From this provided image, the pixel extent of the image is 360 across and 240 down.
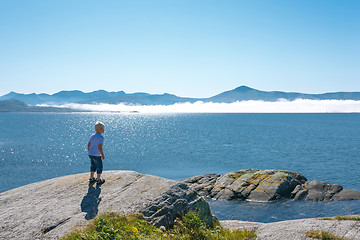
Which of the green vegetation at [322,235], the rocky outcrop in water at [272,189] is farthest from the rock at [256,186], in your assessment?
the green vegetation at [322,235]

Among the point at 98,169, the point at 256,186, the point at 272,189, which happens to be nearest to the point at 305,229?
the point at 98,169

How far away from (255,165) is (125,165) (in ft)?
85.6

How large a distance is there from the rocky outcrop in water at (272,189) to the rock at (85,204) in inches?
870

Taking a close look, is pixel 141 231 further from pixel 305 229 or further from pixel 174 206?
pixel 305 229

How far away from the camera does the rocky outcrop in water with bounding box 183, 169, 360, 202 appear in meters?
29.5

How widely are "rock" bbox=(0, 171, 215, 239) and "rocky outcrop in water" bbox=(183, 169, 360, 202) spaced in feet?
72.5

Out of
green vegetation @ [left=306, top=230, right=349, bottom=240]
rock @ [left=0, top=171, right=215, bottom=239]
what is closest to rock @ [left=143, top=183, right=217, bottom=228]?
rock @ [left=0, top=171, right=215, bottom=239]

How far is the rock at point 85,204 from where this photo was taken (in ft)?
26.4

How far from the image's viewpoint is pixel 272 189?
29.9 metres

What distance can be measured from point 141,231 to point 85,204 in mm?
2643

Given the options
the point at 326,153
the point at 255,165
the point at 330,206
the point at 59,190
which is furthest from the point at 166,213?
the point at 326,153

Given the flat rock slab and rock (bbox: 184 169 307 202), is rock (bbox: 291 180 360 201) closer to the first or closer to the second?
rock (bbox: 184 169 307 202)

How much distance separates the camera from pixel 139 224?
7.62 metres

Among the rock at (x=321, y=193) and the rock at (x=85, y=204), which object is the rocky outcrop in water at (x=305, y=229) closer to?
the rock at (x=85, y=204)
